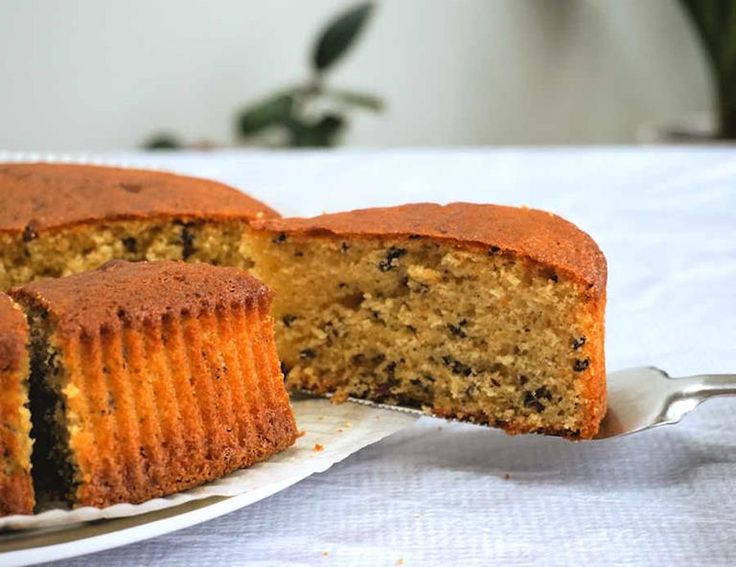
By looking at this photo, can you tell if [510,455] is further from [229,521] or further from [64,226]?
[64,226]

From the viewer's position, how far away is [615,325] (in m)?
2.37

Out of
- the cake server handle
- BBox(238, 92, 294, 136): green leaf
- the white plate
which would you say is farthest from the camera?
BBox(238, 92, 294, 136): green leaf

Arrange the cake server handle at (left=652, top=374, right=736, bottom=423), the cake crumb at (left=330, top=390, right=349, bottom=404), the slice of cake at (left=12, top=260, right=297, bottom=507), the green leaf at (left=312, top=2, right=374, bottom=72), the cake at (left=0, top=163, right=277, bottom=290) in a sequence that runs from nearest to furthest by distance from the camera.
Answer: the slice of cake at (left=12, top=260, right=297, bottom=507)
the cake server handle at (left=652, top=374, right=736, bottom=423)
the cake crumb at (left=330, top=390, right=349, bottom=404)
the cake at (left=0, top=163, right=277, bottom=290)
the green leaf at (left=312, top=2, right=374, bottom=72)

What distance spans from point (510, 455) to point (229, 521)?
513 mm

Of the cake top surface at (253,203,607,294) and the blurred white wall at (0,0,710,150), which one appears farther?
the blurred white wall at (0,0,710,150)

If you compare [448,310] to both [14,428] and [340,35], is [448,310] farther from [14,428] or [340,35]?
[340,35]

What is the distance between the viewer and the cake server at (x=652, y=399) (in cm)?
170

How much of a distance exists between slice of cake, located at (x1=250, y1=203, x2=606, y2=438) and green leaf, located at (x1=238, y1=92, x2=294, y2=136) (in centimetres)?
272

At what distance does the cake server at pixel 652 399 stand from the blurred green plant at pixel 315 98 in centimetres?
291

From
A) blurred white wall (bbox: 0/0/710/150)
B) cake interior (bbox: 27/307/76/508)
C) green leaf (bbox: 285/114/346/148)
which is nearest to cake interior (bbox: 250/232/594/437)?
cake interior (bbox: 27/307/76/508)

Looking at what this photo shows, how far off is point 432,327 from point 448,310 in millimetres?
45

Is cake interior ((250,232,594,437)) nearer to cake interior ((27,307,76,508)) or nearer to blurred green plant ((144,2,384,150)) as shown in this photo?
cake interior ((27,307,76,508))

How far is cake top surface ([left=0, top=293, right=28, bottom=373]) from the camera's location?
4.40ft

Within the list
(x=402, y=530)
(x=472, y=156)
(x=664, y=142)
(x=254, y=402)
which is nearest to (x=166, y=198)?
(x=254, y=402)
